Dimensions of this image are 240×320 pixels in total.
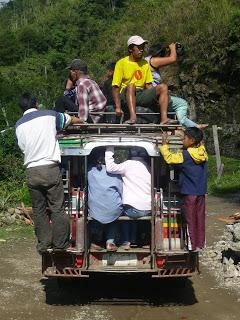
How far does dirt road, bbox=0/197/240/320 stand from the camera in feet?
21.8

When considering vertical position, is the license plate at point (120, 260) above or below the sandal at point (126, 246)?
below

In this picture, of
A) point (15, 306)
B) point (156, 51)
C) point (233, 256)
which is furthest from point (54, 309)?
point (156, 51)

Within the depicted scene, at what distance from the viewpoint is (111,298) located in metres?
7.35

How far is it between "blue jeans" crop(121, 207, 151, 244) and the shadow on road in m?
0.80

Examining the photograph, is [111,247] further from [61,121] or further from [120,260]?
[61,121]

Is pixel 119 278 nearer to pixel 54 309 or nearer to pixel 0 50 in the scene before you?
pixel 54 309

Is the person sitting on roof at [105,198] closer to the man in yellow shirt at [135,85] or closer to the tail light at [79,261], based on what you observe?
the tail light at [79,261]

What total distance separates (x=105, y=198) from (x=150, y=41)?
24136 millimetres

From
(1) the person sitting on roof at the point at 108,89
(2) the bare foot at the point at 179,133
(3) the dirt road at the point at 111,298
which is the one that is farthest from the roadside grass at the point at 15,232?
(2) the bare foot at the point at 179,133

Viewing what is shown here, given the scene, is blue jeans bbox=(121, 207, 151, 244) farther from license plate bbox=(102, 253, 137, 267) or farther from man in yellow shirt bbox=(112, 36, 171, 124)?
man in yellow shirt bbox=(112, 36, 171, 124)

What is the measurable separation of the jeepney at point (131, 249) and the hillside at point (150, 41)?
1418 centimetres

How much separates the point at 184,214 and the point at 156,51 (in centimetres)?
349

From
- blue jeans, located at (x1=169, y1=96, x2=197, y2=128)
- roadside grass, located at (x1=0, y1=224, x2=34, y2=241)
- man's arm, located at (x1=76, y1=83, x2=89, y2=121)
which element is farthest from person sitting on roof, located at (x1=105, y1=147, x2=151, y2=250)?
roadside grass, located at (x1=0, y1=224, x2=34, y2=241)

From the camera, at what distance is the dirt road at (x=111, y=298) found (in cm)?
665
